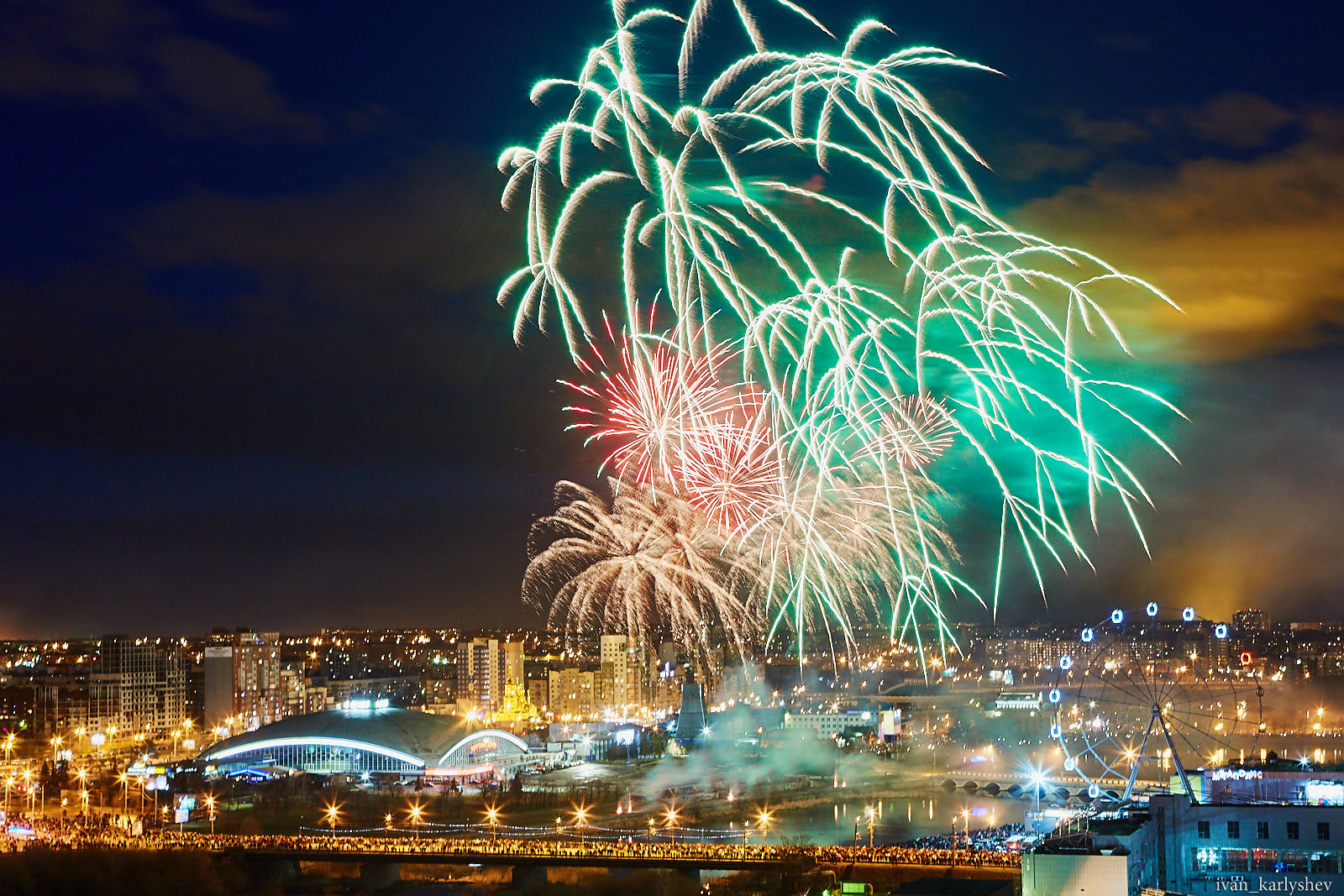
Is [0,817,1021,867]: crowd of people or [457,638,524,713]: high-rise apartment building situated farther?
[457,638,524,713]: high-rise apartment building

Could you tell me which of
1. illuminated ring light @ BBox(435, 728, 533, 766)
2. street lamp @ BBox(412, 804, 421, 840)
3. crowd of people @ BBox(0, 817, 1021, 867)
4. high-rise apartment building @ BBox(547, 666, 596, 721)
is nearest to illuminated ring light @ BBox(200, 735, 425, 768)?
illuminated ring light @ BBox(435, 728, 533, 766)

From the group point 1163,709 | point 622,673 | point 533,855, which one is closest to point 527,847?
point 533,855

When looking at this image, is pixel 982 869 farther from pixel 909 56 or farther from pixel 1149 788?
pixel 909 56

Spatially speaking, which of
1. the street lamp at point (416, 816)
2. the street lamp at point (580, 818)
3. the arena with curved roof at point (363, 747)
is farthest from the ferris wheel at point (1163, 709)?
the arena with curved roof at point (363, 747)

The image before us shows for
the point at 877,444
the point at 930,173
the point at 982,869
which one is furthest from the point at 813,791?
the point at 930,173

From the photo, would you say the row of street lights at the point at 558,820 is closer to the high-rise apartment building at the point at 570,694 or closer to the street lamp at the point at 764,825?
the street lamp at the point at 764,825

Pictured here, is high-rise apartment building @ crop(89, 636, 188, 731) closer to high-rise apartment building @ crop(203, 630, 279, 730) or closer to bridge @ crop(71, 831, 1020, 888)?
high-rise apartment building @ crop(203, 630, 279, 730)
